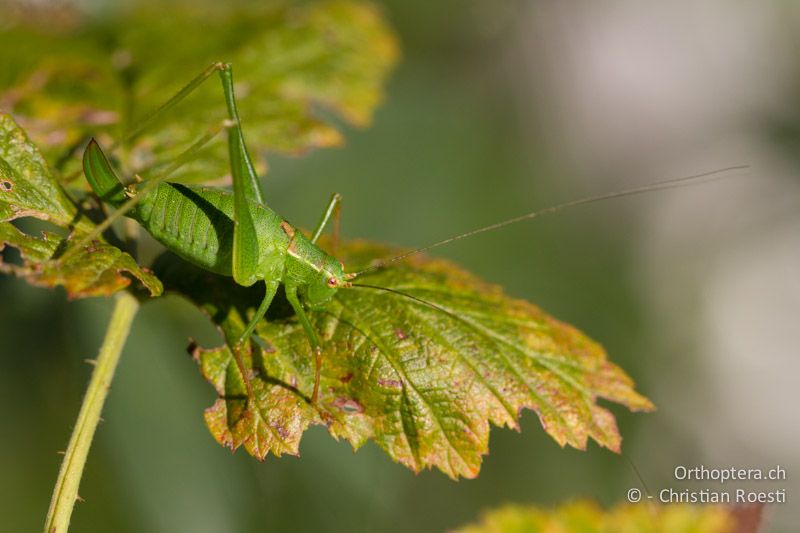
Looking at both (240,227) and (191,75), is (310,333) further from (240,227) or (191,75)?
(191,75)

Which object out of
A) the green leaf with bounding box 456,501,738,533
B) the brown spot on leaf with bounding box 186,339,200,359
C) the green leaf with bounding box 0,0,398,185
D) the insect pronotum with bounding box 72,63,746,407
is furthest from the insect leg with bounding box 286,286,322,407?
the green leaf with bounding box 456,501,738,533

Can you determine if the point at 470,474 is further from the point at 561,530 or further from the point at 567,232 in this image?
the point at 567,232

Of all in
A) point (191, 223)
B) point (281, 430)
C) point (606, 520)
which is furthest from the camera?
point (191, 223)

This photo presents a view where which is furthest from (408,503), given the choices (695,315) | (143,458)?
(695,315)

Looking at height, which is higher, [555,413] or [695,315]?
[555,413]

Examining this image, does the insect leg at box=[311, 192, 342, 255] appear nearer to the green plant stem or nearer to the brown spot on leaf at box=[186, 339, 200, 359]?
the brown spot on leaf at box=[186, 339, 200, 359]

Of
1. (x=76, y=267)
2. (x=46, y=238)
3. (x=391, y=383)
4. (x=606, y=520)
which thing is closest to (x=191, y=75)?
(x=46, y=238)
